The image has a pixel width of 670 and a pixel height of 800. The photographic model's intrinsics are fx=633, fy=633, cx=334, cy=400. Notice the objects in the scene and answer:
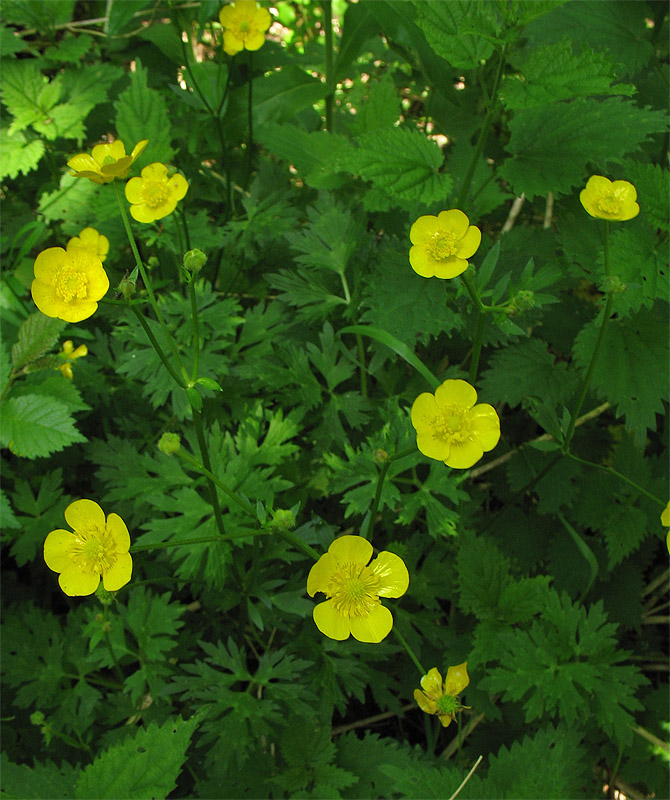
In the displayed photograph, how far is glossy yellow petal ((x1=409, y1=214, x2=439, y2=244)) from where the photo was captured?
152 cm

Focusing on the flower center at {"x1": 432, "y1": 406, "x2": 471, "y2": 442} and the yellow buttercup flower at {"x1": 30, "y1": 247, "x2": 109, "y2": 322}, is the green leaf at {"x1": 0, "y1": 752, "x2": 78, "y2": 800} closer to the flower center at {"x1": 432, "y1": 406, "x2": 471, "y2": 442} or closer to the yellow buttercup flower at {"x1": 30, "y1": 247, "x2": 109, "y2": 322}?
the yellow buttercup flower at {"x1": 30, "y1": 247, "x2": 109, "y2": 322}

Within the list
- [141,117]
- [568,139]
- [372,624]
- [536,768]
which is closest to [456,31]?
[568,139]

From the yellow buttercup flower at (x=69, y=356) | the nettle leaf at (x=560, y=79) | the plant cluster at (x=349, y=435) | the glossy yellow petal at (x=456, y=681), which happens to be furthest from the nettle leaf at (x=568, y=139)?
the yellow buttercup flower at (x=69, y=356)

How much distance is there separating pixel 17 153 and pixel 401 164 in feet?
5.12

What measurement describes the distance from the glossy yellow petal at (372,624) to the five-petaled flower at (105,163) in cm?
113

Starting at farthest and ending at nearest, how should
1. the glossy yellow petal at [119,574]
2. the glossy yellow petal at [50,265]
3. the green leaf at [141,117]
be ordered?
the green leaf at [141,117] < the glossy yellow petal at [50,265] < the glossy yellow petal at [119,574]

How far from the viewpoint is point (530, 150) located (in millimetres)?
1953

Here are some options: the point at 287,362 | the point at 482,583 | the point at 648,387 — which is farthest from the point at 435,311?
the point at 482,583

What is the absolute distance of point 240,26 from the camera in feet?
6.89

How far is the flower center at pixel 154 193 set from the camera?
1.72m

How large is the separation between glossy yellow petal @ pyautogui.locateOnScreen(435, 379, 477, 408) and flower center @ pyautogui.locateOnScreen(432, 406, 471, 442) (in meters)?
0.02

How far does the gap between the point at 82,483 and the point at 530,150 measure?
78.7 inches

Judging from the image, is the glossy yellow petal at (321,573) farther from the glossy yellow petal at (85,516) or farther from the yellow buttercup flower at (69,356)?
the yellow buttercup flower at (69,356)

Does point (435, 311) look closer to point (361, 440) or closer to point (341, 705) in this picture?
point (361, 440)
